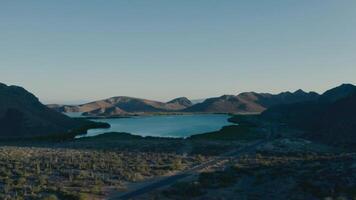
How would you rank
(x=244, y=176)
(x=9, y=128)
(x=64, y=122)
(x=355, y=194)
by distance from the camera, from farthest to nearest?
1. (x=64, y=122)
2. (x=9, y=128)
3. (x=244, y=176)
4. (x=355, y=194)

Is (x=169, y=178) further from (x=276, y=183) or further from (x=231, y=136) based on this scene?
(x=231, y=136)

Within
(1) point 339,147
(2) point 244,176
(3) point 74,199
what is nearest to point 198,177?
(2) point 244,176

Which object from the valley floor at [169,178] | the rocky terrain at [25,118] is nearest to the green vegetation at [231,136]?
the valley floor at [169,178]

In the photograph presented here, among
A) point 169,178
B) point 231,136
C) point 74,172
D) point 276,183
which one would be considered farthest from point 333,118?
point 74,172

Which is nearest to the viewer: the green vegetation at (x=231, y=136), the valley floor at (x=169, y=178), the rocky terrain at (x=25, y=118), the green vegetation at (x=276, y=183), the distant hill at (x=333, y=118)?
the green vegetation at (x=276, y=183)

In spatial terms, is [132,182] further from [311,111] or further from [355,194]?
[311,111]

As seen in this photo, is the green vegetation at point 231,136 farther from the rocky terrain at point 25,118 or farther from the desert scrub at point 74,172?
the rocky terrain at point 25,118

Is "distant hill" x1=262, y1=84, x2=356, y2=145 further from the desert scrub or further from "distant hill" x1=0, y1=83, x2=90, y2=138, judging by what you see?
"distant hill" x1=0, y1=83, x2=90, y2=138

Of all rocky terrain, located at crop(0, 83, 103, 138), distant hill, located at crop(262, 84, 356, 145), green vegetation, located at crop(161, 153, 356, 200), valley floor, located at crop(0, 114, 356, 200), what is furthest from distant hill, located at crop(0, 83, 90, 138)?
green vegetation, located at crop(161, 153, 356, 200)
